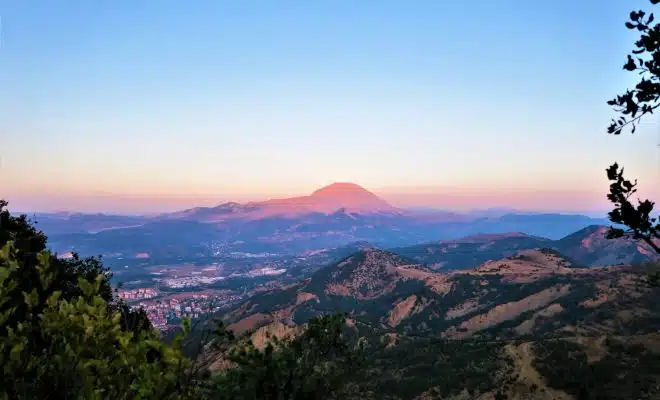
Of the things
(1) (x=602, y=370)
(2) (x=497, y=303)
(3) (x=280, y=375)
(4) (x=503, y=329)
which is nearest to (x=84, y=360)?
(3) (x=280, y=375)

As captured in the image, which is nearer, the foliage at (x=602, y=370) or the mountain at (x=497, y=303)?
the foliage at (x=602, y=370)

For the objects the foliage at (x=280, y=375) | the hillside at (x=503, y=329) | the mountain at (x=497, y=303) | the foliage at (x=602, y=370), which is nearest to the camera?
the foliage at (x=280, y=375)

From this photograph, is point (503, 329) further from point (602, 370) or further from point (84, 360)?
point (84, 360)

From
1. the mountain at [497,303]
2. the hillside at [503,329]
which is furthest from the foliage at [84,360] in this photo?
the mountain at [497,303]

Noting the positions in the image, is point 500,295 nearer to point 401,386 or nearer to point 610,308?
point 610,308

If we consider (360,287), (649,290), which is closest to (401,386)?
(649,290)

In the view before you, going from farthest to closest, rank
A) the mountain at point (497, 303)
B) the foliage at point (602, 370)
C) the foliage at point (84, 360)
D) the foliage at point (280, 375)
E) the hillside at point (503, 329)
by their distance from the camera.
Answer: the mountain at point (497, 303)
the hillside at point (503, 329)
the foliage at point (602, 370)
the foliage at point (280, 375)
the foliage at point (84, 360)

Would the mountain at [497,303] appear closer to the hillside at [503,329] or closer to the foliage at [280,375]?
the hillside at [503,329]

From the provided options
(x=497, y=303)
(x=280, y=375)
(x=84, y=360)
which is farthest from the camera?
(x=497, y=303)

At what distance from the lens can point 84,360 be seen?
244 inches

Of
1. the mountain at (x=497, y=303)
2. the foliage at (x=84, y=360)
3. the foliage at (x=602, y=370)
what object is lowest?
the mountain at (x=497, y=303)

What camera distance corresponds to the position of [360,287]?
651ft

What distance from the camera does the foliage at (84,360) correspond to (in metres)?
5.93

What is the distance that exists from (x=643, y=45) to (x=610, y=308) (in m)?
96.5
